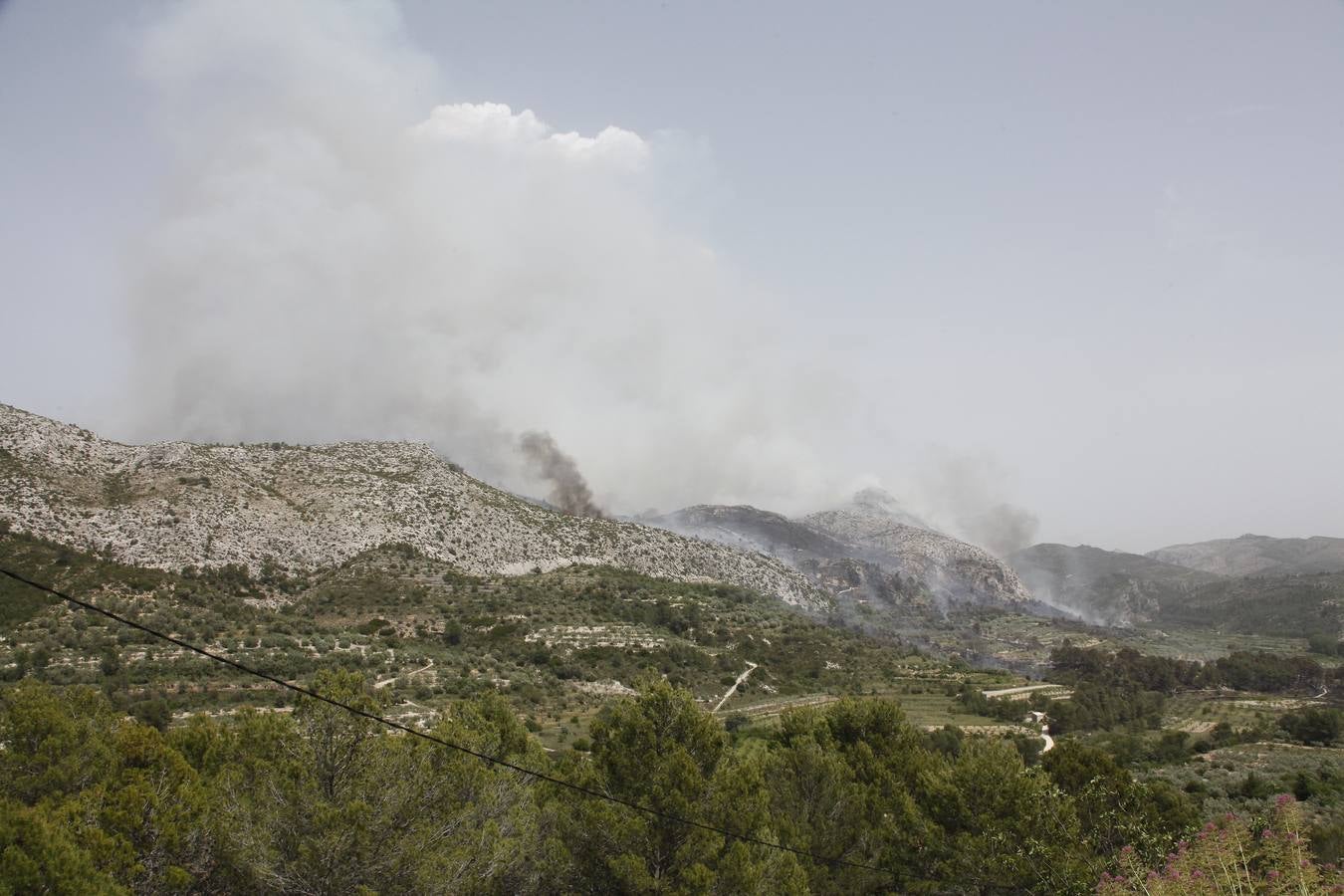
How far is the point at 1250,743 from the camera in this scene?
2478 inches

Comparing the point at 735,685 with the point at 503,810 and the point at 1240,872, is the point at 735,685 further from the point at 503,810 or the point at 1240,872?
the point at 1240,872

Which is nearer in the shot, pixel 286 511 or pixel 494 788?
pixel 494 788

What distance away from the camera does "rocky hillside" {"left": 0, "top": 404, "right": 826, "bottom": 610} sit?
71188 mm

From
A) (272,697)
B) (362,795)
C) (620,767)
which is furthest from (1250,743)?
(272,697)

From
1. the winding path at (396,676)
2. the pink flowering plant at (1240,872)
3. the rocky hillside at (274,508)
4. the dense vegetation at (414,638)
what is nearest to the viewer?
the pink flowering plant at (1240,872)

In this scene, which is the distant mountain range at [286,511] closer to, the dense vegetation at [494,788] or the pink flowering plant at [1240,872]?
the dense vegetation at [494,788]

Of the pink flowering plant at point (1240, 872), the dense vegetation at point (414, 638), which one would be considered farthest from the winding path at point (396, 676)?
the pink flowering plant at point (1240, 872)

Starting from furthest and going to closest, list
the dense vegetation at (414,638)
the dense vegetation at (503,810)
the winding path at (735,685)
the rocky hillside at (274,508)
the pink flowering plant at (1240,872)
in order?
the rocky hillside at (274,508) < the winding path at (735,685) < the dense vegetation at (414,638) < the dense vegetation at (503,810) < the pink flowering plant at (1240,872)

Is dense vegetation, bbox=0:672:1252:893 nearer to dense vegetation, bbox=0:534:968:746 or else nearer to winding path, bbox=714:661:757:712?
dense vegetation, bbox=0:534:968:746

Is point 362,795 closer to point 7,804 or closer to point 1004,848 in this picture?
point 7,804

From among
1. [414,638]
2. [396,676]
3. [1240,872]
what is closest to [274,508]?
[414,638]

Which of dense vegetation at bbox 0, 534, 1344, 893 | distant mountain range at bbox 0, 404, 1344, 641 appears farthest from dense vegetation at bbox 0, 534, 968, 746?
distant mountain range at bbox 0, 404, 1344, 641

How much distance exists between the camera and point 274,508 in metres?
87.5

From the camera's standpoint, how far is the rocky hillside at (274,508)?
234 feet
